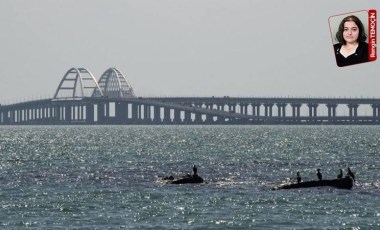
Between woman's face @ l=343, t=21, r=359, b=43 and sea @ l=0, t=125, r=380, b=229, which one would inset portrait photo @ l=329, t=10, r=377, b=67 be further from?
sea @ l=0, t=125, r=380, b=229

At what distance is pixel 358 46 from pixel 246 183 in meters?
40.0

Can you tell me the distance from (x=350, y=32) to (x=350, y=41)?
0.84 ft

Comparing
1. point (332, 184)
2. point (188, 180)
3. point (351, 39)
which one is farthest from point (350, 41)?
point (188, 180)

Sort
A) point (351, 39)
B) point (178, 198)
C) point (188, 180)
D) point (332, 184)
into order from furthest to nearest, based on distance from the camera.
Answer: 1. point (188, 180)
2. point (332, 184)
3. point (178, 198)
4. point (351, 39)

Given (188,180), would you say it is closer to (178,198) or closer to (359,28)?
(178,198)

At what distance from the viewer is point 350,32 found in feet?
91.7

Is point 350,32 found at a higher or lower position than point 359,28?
lower

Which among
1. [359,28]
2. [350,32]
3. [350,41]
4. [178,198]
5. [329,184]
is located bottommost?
[178,198]

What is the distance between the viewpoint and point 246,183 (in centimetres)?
6725

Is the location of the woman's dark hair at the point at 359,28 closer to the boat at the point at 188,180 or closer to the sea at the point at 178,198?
the sea at the point at 178,198

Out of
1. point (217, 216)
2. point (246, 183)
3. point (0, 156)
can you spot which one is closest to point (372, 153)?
point (0, 156)

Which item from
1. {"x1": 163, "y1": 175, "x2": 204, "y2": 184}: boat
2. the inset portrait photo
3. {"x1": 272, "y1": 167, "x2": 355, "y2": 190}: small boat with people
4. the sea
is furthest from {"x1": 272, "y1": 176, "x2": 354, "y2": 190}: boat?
the inset portrait photo

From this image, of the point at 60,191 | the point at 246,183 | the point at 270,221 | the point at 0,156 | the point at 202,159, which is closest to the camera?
the point at 270,221

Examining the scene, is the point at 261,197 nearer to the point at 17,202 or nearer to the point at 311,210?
the point at 311,210
